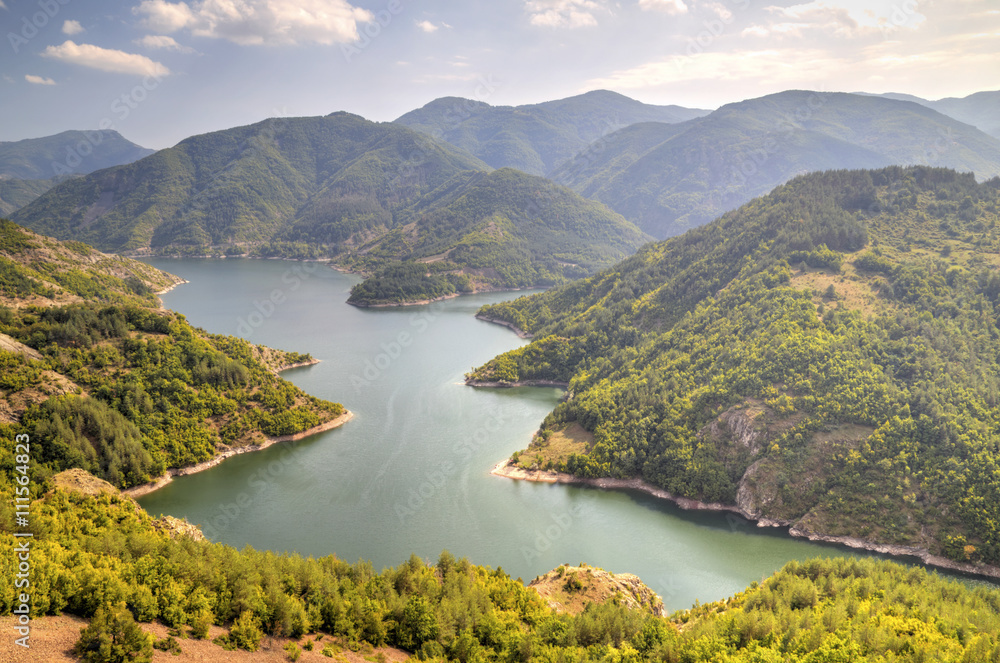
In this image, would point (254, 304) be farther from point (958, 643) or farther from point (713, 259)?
point (958, 643)

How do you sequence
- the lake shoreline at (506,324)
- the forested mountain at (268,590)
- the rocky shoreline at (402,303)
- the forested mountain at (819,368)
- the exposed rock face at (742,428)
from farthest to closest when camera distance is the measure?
1. the rocky shoreline at (402,303)
2. the lake shoreline at (506,324)
3. the exposed rock face at (742,428)
4. the forested mountain at (819,368)
5. the forested mountain at (268,590)

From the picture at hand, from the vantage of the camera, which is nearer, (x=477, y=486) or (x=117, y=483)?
(x=117, y=483)

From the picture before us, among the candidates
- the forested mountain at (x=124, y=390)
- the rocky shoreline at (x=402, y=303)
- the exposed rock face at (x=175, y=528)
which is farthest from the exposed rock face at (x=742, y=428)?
the rocky shoreline at (x=402, y=303)

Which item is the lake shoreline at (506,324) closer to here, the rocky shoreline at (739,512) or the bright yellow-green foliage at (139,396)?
the bright yellow-green foliage at (139,396)

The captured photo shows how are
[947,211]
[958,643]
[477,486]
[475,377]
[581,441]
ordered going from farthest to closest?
[475,377] → [947,211] → [581,441] → [477,486] → [958,643]

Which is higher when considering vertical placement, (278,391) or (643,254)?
(643,254)

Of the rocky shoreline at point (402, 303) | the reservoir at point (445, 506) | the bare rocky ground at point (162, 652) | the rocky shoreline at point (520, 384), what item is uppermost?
the rocky shoreline at point (402, 303)

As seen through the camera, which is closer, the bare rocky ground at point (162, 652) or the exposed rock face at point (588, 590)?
the bare rocky ground at point (162, 652)

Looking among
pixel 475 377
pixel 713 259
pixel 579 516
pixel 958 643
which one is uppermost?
pixel 713 259

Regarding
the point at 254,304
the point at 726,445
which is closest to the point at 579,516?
the point at 726,445
